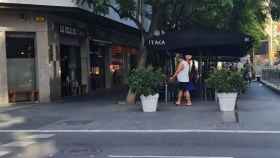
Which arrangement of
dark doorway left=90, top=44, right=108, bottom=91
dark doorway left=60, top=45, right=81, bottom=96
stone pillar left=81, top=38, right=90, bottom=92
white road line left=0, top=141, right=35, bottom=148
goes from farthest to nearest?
dark doorway left=90, top=44, right=108, bottom=91
stone pillar left=81, top=38, right=90, bottom=92
dark doorway left=60, top=45, right=81, bottom=96
white road line left=0, top=141, right=35, bottom=148

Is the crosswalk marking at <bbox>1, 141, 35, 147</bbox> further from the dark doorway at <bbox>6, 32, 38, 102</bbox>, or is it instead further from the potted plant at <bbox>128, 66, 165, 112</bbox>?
the dark doorway at <bbox>6, 32, 38, 102</bbox>

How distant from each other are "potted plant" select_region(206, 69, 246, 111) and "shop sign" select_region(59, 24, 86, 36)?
34.1 ft

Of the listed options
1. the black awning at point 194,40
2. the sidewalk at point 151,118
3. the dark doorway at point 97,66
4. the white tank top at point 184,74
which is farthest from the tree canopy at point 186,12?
the dark doorway at point 97,66

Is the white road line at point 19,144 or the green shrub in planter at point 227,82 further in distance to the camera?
the green shrub in planter at point 227,82

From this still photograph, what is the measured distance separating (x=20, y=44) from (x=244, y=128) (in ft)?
46.1

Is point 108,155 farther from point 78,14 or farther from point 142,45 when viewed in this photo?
point 78,14

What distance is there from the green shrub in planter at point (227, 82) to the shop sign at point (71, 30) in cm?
1051

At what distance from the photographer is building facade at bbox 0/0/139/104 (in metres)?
25.4

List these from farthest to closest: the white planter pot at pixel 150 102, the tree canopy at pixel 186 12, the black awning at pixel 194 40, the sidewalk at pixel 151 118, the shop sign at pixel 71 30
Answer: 1. the shop sign at pixel 71 30
2. the tree canopy at pixel 186 12
3. the black awning at pixel 194 40
4. the white planter pot at pixel 150 102
5. the sidewalk at pixel 151 118

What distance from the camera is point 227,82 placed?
18859 millimetres

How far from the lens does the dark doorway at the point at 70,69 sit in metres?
29.3

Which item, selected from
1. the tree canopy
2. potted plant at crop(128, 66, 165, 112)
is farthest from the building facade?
potted plant at crop(128, 66, 165, 112)

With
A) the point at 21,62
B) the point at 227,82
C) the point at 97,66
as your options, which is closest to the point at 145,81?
the point at 227,82

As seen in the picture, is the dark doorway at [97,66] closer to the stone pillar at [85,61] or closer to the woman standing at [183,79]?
the stone pillar at [85,61]
